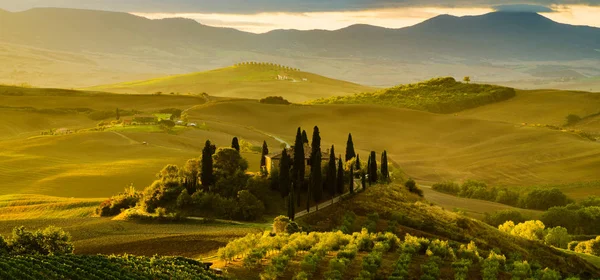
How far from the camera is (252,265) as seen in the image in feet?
134

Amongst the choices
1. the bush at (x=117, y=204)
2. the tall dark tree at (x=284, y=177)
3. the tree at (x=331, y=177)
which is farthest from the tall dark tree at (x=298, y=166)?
the bush at (x=117, y=204)

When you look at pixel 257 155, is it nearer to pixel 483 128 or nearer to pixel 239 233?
pixel 239 233

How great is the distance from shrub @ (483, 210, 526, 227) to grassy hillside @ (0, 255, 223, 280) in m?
47.3

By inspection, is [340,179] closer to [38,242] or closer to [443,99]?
[38,242]

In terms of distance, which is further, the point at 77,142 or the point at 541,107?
the point at 541,107

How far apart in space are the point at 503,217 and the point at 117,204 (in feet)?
135

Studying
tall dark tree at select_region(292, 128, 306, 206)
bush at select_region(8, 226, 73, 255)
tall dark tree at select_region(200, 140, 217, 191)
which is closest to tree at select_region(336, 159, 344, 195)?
tall dark tree at select_region(292, 128, 306, 206)

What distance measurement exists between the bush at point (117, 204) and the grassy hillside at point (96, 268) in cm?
2572

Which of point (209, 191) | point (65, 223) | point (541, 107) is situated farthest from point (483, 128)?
point (65, 223)

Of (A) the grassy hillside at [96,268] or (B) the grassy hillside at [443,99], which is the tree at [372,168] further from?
(B) the grassy hillside at [443,99]

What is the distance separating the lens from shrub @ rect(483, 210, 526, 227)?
78.8 metres

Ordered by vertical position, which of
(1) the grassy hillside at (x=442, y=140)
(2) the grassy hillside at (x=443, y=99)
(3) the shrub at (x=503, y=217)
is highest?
(2) the grassy hillside at (x=443, y=99)

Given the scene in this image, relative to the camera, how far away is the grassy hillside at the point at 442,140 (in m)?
108

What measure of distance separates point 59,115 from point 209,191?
90.0 meters
